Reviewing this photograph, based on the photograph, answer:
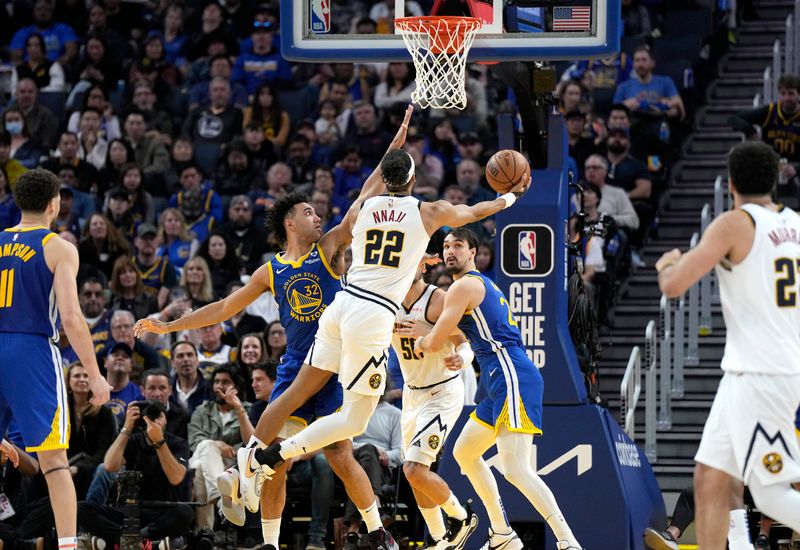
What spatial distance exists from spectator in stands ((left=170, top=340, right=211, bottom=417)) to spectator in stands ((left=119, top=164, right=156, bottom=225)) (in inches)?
167

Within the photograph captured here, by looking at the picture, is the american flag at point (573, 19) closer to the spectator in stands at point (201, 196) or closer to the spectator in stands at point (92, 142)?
the spectator in stands at point (201, 196)

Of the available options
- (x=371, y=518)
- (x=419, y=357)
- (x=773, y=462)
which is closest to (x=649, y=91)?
(x=419, y=357)

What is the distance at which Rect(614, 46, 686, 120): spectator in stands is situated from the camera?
55.4ft

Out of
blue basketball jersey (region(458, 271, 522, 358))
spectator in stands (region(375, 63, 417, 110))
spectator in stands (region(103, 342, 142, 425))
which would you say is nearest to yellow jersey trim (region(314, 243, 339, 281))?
blue basketball jersey (region(458, 271, 522, 358))

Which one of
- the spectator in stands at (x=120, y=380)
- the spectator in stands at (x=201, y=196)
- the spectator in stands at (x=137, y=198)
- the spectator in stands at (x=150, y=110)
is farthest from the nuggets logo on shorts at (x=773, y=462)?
the spectator in stands at (x=150, y=110)

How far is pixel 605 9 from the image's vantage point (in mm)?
10398

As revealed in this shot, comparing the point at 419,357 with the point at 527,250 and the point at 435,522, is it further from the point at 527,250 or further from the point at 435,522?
the point at 527,250

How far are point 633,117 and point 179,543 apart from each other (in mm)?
7846

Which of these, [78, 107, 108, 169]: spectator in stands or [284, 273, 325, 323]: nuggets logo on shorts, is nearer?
[284, 273, 325, 323]: nuggets logo on shorts

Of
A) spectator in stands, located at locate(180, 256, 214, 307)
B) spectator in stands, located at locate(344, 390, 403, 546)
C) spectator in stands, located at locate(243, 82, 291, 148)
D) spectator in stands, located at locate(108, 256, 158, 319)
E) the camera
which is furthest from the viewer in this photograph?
spectator in stands, located at locate(243, 82, 291, 148)

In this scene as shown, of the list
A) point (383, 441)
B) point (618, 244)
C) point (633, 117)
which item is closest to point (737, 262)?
point (383, 441)

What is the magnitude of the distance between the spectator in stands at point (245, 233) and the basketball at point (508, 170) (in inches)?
242

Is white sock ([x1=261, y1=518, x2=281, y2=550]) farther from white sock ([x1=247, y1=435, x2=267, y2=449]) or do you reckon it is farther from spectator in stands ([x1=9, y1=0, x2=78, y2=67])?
spectator in stands ([x1=9, y1=0, x2=78, y2=67])

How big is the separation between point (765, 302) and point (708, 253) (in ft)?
1.35
